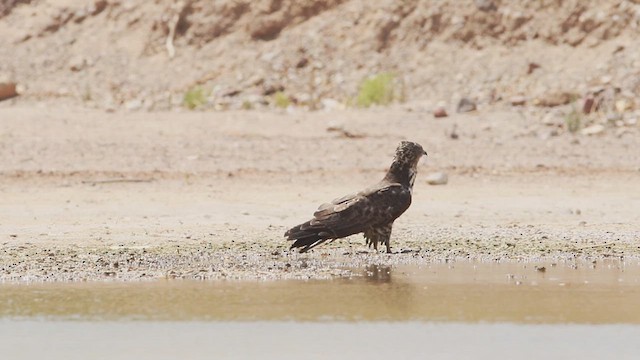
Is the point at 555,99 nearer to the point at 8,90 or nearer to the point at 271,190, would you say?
the point at 271,190

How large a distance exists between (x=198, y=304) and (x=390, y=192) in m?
2.06

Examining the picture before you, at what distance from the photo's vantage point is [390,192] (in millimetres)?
8773

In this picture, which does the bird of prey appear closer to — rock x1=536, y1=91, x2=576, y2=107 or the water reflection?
the water reflection

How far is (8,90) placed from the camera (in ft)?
60.1

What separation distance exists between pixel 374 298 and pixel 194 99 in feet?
34.9

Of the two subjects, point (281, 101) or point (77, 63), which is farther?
point (77, 63)

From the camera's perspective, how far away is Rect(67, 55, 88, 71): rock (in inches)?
799

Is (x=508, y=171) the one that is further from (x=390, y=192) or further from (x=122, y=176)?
(x=390, y=192)

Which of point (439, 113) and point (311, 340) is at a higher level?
point (439, 113)

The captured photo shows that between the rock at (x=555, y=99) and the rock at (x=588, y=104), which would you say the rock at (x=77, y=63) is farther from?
the rock at (x=588, y=104)

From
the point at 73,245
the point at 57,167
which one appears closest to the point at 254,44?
the point at 57,167

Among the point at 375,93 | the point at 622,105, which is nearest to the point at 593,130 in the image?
the point at 622,105

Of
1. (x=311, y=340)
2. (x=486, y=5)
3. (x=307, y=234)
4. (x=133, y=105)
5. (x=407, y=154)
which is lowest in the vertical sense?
(x=311, y=340)

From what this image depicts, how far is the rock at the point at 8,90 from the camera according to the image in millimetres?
18219
